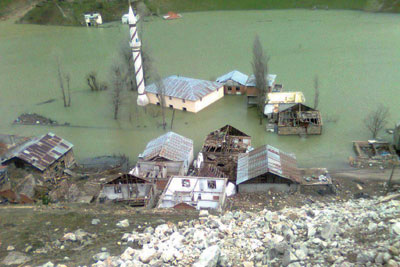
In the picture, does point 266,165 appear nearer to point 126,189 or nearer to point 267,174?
point 267,174

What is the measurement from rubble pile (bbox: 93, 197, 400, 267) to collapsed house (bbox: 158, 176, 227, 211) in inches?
155

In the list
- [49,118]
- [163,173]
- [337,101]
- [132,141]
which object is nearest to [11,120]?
[49,118]

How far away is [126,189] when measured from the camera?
17.5m

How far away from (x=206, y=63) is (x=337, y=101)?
49.9 ft

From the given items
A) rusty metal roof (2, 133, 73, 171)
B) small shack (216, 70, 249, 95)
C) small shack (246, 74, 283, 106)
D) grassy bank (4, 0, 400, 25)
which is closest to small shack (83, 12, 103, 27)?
grassy bank (4, 0, 400, 25)

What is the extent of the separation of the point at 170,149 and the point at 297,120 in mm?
9579

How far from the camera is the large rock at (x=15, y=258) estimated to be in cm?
1120

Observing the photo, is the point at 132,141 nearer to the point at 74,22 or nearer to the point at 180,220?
the point at 180,220

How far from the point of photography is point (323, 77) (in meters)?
33.4

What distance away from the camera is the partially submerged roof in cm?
2836

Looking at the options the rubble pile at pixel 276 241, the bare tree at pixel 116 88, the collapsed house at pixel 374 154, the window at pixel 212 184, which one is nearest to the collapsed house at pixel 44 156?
the bare tree at pixel 116 88

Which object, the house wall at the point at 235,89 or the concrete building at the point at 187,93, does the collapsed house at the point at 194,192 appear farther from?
the house wall at the point at 235,89

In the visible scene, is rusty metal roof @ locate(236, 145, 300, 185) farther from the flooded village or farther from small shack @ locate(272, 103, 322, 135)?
small shack @ locate(272, 103, 322, 135)

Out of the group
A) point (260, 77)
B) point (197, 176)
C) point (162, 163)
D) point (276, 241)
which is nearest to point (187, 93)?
point (260, 77)
